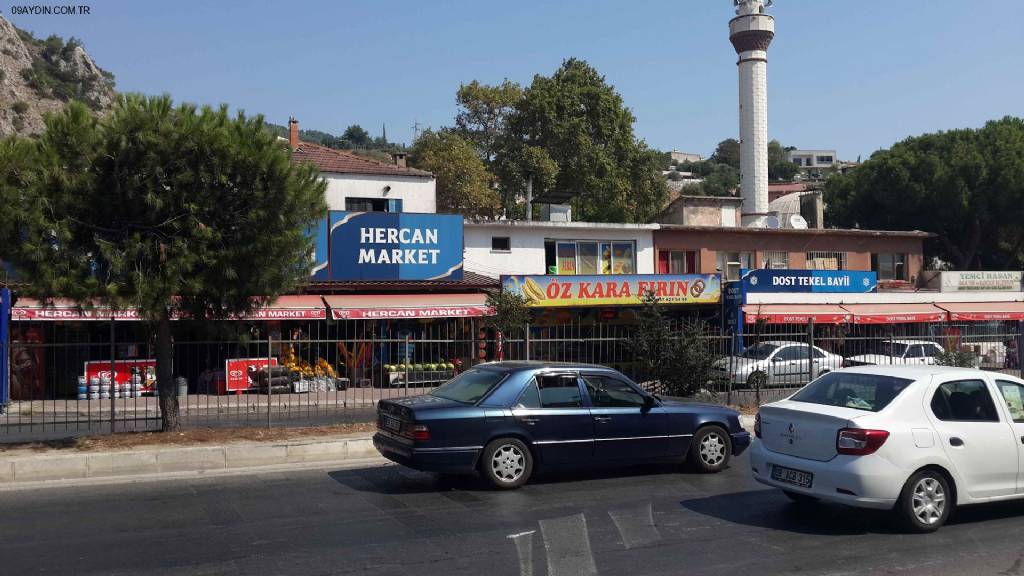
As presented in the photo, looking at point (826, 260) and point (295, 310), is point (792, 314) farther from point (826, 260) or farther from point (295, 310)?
point (295, 310)

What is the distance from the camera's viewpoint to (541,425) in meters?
10.1

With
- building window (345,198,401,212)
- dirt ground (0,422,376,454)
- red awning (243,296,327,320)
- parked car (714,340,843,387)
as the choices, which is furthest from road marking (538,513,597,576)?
building window (345,198,401,212)

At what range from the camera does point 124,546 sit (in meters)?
7.52

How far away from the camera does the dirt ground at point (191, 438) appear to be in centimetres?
1212

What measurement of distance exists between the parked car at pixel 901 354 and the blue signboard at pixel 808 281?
433 inches

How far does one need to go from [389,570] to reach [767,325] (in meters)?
25.5

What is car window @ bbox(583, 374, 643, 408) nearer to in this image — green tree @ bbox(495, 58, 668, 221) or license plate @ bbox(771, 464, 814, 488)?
license plate @ bbox(771, 464, 814, 488)

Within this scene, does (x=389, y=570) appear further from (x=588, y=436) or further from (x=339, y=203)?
(x=339, y=203)

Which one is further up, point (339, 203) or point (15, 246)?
point (339, 203)

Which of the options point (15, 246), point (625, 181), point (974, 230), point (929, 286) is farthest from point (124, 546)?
point (974, 230)

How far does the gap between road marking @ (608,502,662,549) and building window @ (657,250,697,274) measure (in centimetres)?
2489

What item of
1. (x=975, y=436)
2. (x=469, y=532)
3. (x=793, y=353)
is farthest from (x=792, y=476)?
(x=793, y=353)

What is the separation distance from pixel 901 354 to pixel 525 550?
1453 cm

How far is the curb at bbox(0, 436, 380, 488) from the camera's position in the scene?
Result: 10664 millimetres
